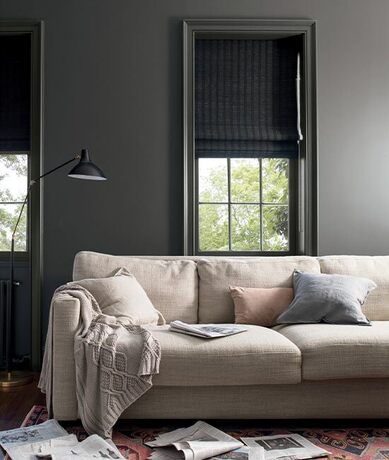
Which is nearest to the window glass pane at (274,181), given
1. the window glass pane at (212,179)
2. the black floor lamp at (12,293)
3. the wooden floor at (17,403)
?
the window glass pane at (212,179)

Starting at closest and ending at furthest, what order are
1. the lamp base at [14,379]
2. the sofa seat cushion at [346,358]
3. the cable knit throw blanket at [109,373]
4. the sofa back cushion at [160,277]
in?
the cable knit throw blanket at [109,373]
the sofa seat cushion at [346,358]
the sofa back cushion at [160,277]
the lamp base at [14,379]

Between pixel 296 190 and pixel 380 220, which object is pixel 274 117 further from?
pixel 380 220

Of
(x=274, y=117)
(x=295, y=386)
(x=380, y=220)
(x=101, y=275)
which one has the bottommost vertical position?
(x=295, y=386)

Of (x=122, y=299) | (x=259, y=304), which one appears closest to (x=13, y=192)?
(x=122, y=299)

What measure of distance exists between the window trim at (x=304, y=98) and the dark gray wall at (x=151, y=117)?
0.06 meters

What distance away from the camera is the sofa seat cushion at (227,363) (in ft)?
9.14

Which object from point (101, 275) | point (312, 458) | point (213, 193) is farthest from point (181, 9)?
point (312, 458)

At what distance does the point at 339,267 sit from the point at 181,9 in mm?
2164

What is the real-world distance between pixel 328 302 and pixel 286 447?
978 mm

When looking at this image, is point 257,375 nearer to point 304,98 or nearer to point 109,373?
point 109,373

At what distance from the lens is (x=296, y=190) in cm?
441

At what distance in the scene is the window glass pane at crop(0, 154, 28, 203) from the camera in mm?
4398

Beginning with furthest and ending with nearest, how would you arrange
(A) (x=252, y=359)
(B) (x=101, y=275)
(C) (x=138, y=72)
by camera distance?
(C) (x=138, y=72), (B) (x=101, y=275), (A) (x=252, y=359)

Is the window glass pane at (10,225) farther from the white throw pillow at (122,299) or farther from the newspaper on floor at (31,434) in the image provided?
the newspaper on floor at (31,434)
